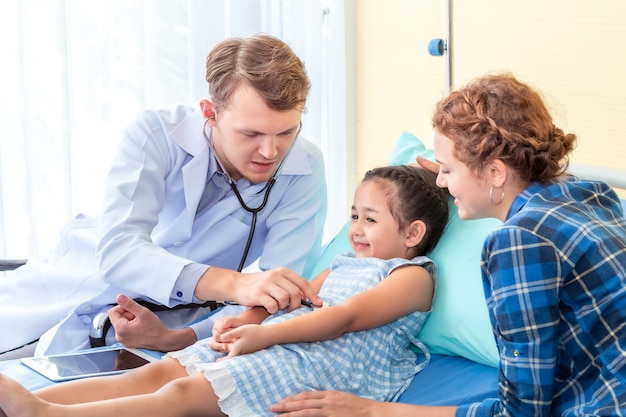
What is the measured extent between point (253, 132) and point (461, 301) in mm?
642

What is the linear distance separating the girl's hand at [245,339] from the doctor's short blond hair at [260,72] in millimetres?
557

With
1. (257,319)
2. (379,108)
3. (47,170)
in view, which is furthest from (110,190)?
(379,108)

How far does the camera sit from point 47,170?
2.86 meters

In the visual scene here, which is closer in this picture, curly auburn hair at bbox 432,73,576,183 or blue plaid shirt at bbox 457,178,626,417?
blue plaid shirt at bbox 457,178,626,417

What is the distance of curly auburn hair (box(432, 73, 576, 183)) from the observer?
1.60m

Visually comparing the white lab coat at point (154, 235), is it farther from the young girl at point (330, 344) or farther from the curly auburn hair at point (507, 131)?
the curly auburn hair at point (507, 131)

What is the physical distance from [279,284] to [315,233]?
20.2 inches

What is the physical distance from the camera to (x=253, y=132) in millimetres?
2039

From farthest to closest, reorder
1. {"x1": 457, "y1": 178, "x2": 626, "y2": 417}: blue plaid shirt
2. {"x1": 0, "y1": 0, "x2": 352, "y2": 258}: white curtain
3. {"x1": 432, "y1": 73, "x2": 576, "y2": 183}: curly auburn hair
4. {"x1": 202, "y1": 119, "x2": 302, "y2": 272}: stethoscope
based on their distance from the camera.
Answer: {"x1": 0, "y1": 0, "x2": 352, "y2": 258}: white curtain → {"x1": 202, "y1": 119, "x2": 302, "y2": 272}: stethoscope → {"x1": 432, "y1": 73, "x2": 576, "y2": 183}: curly auburn hair → {"x1": 457, "y1": 178, "x2": 626, "y2": 417}: blue plaid shirt

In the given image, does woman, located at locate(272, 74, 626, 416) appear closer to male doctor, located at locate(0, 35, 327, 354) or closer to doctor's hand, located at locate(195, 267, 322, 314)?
doctor's hand, located at locate(195, 267, 322, 314)

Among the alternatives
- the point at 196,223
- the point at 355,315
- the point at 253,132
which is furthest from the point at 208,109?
the point at 355,315

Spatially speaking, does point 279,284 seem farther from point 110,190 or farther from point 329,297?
point 110,190

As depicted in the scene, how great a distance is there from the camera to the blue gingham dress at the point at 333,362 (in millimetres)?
1679

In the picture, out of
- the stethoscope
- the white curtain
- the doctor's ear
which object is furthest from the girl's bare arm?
the white curtain
